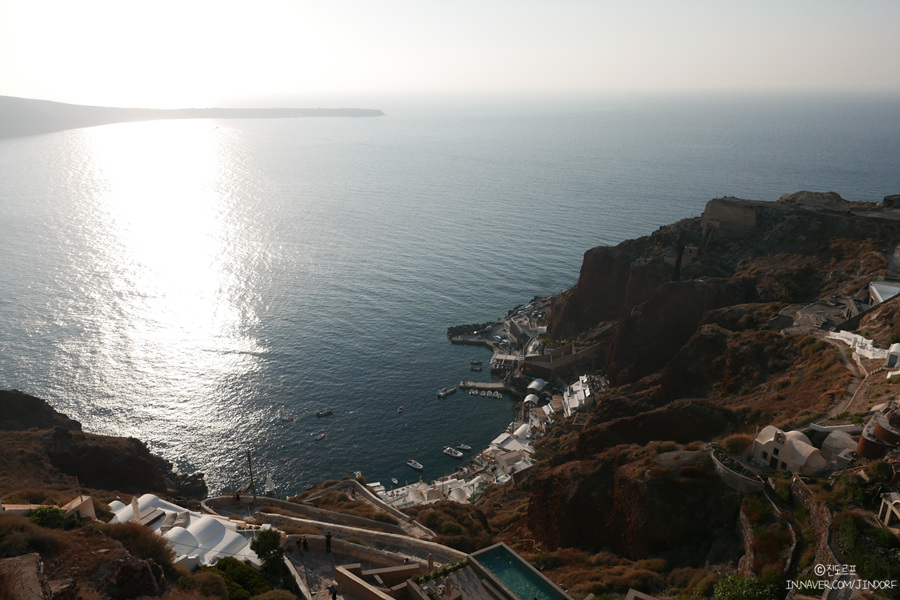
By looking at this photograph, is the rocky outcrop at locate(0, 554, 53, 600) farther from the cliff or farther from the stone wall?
the stone wall

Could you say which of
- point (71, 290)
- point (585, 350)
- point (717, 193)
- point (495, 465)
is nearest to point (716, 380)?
point (495, 465)

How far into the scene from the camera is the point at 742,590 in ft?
73.2

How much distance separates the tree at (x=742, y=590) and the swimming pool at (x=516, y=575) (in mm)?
6186

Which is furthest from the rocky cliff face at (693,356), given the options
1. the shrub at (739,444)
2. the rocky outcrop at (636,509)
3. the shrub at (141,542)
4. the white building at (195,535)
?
the shrub at (141,542)

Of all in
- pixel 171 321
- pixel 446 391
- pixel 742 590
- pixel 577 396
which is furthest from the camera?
pixel 171 321

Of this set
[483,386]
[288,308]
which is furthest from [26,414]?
[483,386]

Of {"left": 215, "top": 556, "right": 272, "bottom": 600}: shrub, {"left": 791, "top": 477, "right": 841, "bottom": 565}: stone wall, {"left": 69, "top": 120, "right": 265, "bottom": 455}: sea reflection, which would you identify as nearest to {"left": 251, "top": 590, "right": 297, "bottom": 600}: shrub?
{"left": 215, "top": 556, "right": 272, "bottom": 600}: shrub

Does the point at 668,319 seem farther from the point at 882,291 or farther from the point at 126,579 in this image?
the point at 126,579

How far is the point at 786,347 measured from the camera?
1785 inches

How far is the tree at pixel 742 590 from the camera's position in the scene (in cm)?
2172

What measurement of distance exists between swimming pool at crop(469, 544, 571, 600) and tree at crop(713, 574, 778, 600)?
6.19 meters

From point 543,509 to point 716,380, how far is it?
1998 centimetres

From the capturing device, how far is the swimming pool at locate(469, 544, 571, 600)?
24844 mm

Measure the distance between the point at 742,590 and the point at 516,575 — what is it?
30.6ft
